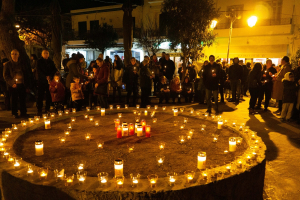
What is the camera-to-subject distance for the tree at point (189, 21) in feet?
44.1

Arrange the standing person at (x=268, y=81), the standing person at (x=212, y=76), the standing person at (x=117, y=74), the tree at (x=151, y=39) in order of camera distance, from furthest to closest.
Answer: the tree at (x=151, y=39) → the standing person at (x=117, y=74) → the standing person at (x=268, y=81) → the standing person at (x=212, y=76)

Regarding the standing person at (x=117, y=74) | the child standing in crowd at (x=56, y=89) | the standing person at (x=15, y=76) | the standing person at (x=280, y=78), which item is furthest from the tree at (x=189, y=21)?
the standing person at (x=15, y=76)

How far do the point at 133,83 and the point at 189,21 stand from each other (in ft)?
17.4

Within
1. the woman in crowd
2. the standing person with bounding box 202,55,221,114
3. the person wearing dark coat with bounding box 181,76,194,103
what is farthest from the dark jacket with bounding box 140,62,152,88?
the person wearing dark coat with bounding box 181,76,194,103

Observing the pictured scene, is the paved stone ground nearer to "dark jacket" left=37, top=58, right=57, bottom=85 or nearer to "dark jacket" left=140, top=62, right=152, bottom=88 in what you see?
"dark jacket" left=37, top=58, right=57, bottom=85

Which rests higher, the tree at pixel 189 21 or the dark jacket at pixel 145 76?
the tree at pixel 189 21

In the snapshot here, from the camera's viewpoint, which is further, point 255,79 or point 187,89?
point 187,89

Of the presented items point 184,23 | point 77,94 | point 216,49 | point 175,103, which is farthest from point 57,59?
point 216,49

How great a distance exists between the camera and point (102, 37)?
24.9m

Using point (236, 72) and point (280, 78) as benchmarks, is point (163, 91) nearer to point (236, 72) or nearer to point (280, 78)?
point (236, 72)

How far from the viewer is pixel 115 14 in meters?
28.0

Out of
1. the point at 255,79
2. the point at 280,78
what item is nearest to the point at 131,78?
the point at 255,79

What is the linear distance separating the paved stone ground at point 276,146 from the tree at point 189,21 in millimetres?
4729

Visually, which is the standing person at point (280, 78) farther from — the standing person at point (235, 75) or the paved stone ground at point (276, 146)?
the standing person at point (235, 75)
